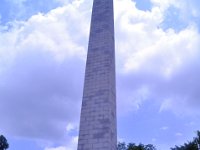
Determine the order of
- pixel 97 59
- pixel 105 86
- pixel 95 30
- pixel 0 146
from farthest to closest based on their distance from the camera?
pixel 0 146, pixel 95 30, pixel 97 59, pixel 105 86

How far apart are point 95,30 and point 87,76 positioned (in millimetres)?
2784

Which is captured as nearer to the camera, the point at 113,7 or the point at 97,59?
the point at 97,59

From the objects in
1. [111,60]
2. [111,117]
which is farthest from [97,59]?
[111,117]

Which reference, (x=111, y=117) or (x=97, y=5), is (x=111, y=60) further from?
(x=97, y=5)

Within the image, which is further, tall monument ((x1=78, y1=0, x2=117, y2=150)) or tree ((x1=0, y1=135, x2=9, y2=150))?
tree ((x1=0, y1=135, x2=9, y2=150))

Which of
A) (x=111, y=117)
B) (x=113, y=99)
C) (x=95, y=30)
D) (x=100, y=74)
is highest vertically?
(x=95, y=30)

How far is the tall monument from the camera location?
12.9 metres

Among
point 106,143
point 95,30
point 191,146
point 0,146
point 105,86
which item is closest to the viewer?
point 106,143

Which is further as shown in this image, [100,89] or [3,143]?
[3,143]

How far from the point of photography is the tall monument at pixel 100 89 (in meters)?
12.9

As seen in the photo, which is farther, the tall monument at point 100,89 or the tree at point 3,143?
the tree at point 3,143

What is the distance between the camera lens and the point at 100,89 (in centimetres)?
1378

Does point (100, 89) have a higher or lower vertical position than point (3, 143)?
lower

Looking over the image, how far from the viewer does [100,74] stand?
1415cm
